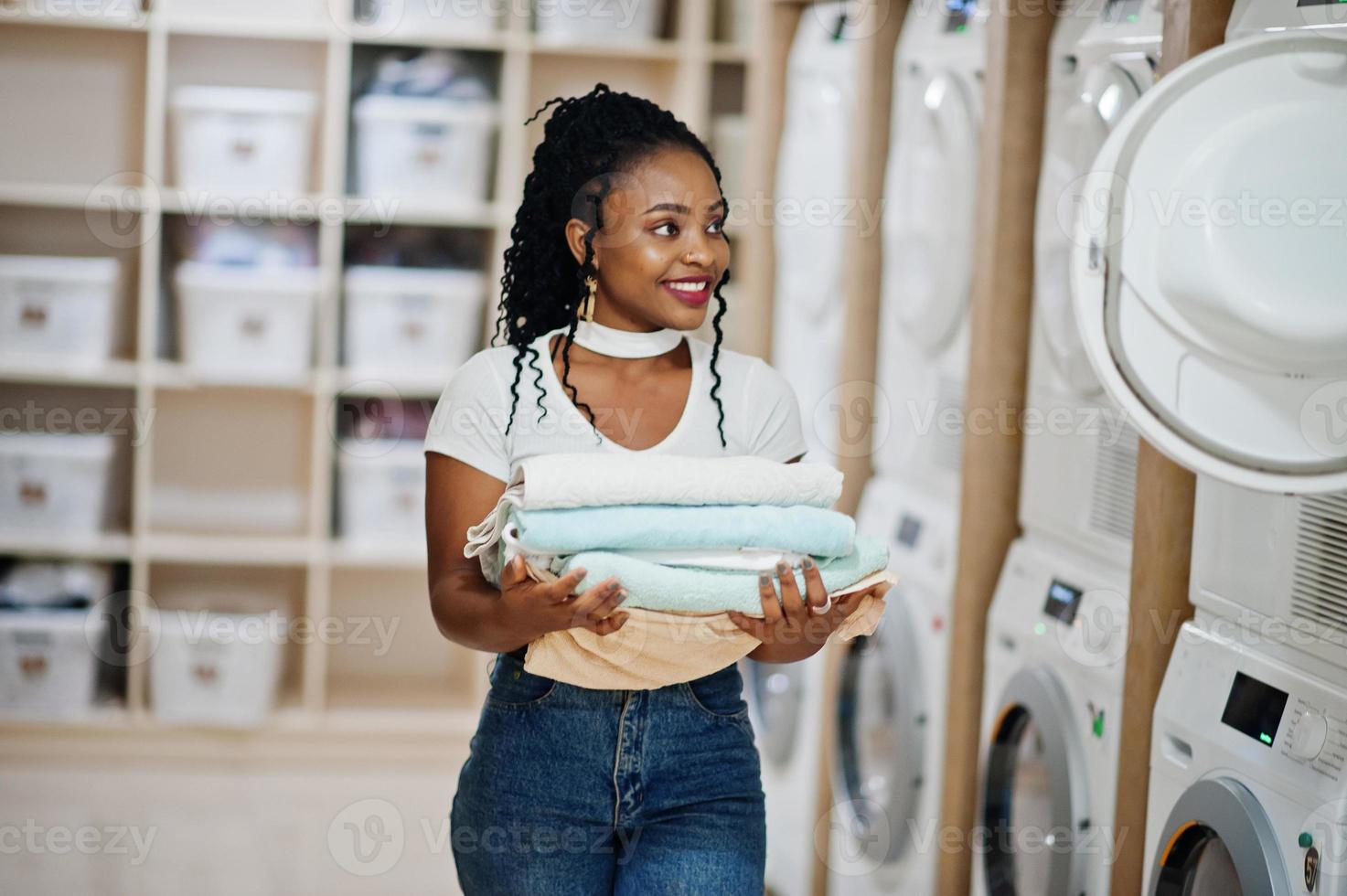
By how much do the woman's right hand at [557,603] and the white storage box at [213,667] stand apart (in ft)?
8.31

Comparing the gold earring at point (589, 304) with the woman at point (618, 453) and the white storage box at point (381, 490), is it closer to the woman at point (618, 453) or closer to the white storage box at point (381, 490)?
the woman at point (618, 453)

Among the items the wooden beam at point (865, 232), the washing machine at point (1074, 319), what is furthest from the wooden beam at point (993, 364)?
the wooden beam at point (865, 232)

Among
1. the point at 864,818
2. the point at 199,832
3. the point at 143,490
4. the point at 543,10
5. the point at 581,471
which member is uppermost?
the point at 543,10

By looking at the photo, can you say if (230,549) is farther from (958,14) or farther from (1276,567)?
(1276,567)

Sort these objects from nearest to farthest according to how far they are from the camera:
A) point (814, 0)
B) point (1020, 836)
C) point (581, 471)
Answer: point (581, 471) → point (1020, 836) → point (814, 0)

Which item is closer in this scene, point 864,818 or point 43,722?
point 864,818

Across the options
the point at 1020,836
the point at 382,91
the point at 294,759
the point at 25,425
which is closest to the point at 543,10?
the point at 382,91

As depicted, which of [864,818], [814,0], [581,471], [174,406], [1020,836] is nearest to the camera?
[581,471]

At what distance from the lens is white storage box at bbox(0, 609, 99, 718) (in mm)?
3607

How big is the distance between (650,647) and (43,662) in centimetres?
279

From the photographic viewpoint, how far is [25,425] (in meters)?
3.84

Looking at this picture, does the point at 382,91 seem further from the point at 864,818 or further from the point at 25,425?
the point at 864,818

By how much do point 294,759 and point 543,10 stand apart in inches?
81.1

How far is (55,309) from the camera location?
3.62 m
